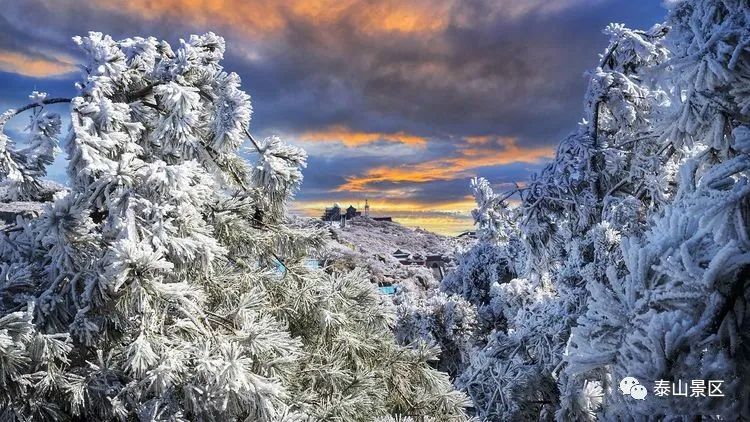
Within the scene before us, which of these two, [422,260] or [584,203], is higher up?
[422,260]

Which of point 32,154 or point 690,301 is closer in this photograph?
point 690,301

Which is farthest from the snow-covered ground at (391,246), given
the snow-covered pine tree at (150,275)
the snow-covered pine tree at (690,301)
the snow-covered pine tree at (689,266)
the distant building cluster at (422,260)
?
the snow-covered pine tree at (690,301)

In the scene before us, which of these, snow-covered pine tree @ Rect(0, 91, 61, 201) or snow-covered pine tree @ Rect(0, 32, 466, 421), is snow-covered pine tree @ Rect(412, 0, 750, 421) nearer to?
snow-covered pine tree @ Rect(0, 32, 466, 421)

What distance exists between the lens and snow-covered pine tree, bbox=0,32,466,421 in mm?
4297

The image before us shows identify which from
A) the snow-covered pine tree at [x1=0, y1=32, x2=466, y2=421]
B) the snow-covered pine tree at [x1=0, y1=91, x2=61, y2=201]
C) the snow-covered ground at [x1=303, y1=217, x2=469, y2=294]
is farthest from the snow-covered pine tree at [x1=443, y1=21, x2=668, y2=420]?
the snow-covered ground at [x1=303, y1=217, x2=469, y2=294]

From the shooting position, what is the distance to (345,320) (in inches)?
269

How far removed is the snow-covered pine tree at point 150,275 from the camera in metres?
4.30

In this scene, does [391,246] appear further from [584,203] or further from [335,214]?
[584,203]

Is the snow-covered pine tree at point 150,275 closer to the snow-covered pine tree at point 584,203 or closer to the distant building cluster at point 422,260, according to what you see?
the snow-covered pine tree at point 584,203

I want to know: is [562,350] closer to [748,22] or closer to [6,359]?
[748,22]

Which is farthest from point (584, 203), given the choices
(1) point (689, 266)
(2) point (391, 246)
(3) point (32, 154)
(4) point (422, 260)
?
(2) point (391, 246)

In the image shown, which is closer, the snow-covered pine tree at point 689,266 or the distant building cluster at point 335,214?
the snow-covered pine tree at point 689,266

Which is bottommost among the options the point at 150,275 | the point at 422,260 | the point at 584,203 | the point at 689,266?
the point at 150,275

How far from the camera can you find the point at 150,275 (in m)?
4.18
